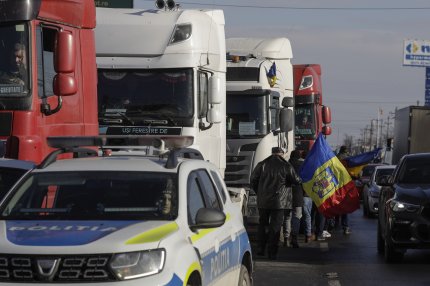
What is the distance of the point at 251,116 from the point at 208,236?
36.4 feet

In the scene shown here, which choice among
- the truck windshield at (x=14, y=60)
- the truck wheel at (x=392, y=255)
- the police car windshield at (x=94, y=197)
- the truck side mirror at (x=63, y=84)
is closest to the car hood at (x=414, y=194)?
the truck wheel at (x=392, y=255)

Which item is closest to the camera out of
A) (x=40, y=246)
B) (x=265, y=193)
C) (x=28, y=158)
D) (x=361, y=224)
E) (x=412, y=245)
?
(x=40, y=246)

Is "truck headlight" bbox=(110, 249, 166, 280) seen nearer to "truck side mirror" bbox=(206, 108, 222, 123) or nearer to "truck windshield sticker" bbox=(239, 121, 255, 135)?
"truck side mirror" bbox=(206, 108, 222, 123)

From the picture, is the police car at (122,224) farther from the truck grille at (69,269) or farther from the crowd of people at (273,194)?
the crowd of people at (273,194)

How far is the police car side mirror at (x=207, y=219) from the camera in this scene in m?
7.49

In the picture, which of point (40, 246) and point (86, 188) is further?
point (86, 188)

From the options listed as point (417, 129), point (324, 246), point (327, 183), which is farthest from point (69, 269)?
point (417, 129)

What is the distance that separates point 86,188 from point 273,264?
289 inches

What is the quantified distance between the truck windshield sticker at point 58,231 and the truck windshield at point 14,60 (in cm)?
397

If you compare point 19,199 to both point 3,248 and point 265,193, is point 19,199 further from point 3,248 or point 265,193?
point 265,193

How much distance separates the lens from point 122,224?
7.18 metres

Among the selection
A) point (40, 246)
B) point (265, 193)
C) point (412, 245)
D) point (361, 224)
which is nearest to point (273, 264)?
point (265, 193)

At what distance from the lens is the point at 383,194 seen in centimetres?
1586

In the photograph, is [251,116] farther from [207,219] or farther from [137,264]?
[137,264]
